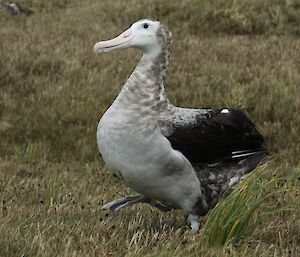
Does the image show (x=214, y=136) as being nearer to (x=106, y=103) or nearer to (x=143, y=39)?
(x=143, y=39)

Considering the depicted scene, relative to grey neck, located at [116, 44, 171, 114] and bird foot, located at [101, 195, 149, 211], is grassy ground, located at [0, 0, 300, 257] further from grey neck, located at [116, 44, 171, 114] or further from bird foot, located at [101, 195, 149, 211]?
grey neck, located at [116, 44, 171, 114]

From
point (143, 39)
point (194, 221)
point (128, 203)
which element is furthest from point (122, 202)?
point (143, 39)

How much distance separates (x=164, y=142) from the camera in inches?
171

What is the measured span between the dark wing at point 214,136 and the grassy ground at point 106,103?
55 centimetres

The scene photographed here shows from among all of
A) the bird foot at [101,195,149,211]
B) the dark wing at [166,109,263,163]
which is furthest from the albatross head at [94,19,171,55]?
the bird foot at [101,195,149,211]

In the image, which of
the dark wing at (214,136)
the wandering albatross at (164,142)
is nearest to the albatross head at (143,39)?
the wandering albatross at (164,142)

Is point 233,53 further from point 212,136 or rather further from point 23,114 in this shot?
point 212,136

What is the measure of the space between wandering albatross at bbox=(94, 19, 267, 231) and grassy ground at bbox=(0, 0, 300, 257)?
30cm

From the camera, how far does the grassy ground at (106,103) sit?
3887 millimetres

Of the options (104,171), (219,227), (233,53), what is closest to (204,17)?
(233,53)

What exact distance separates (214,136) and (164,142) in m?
0.53

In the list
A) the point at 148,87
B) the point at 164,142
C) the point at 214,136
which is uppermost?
the point at 148,87

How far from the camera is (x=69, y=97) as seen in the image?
995 centimetres

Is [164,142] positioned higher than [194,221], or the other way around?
[164,142]
